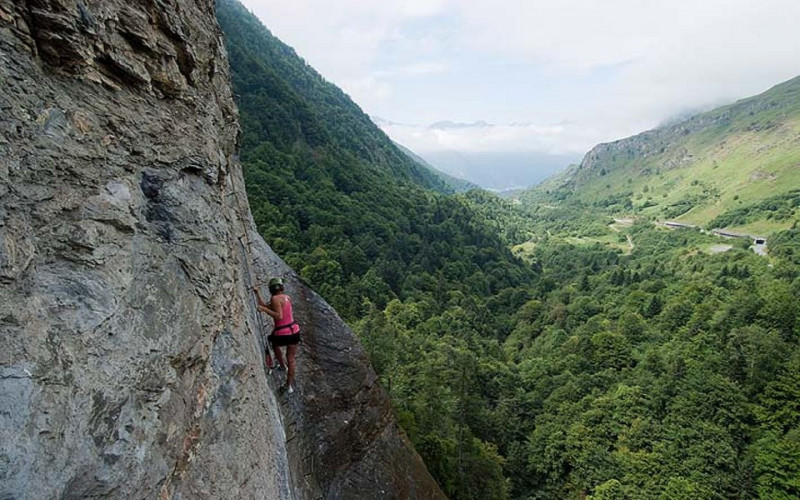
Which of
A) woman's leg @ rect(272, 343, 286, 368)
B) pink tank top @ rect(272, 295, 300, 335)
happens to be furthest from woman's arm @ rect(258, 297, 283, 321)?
woman's leg @ rect(272, 343, 286, 368)

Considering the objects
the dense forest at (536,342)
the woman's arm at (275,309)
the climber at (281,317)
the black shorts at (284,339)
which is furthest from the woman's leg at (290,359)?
the dense forest at (536,342)

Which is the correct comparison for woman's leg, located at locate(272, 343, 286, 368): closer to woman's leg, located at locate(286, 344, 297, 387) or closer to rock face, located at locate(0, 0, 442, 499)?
woman's leg, located at locate(286, 344, 297, 387)

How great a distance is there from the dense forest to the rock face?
2767 centimetres

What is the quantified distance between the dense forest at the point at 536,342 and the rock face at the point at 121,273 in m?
27.7

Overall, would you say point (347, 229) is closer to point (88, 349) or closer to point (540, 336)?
point (540, 336)

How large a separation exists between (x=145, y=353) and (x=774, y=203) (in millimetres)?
260985

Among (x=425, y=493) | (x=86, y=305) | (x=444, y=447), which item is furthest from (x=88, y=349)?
(x=444, y=447)

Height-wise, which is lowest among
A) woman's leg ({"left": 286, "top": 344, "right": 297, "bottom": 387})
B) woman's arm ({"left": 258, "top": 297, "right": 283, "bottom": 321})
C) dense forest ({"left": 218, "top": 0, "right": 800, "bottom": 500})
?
dense forest ({"left": 218, "top": 0, "right": 800, "bottom": 500})

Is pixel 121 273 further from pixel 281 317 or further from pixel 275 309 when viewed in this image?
pixel 281 317

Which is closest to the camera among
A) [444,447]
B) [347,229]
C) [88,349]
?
[88,349]

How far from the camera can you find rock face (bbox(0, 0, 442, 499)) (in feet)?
17.7

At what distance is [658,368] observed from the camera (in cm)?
6900

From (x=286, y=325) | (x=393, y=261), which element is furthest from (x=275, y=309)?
(x=393, y=261)

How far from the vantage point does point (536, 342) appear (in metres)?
102
